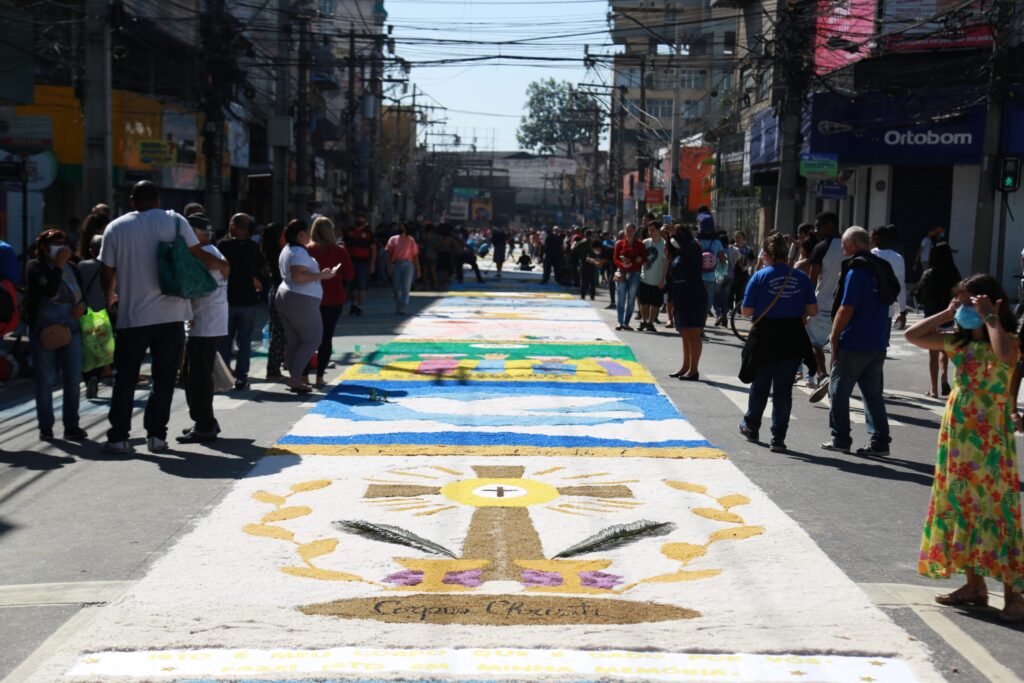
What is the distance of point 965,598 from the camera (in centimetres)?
608

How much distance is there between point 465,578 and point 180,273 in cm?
430

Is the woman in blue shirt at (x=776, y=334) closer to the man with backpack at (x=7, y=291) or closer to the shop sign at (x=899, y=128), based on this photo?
the man with backpack at (x=7, y=291)

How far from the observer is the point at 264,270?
48.1 feet

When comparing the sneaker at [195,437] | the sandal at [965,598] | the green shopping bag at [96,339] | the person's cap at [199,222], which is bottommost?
the sneaker at [195,437]

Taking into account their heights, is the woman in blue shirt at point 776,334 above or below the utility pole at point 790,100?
below

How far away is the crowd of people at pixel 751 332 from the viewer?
605 centimetres

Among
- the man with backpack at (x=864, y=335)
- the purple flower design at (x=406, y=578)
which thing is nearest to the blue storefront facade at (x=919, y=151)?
the man with backpack at (x=864, y=335)

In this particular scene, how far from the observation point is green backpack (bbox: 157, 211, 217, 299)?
384 inches

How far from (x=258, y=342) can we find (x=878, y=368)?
10952 millimetres

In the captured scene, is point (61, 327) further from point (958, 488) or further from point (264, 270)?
point (958, 488)

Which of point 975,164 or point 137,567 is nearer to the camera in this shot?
point 137,567

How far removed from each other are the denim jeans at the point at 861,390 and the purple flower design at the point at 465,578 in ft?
15.8

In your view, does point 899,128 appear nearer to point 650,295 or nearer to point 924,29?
point 924,29

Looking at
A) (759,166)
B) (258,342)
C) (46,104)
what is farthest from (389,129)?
(258,342)
